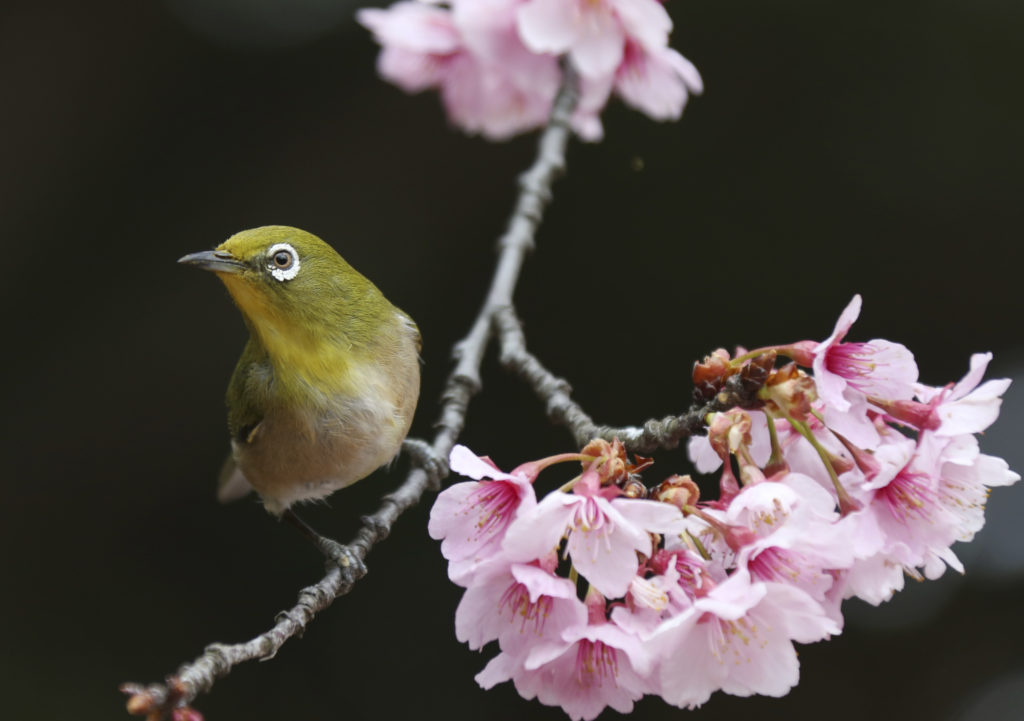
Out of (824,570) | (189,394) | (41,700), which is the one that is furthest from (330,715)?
(824,570)

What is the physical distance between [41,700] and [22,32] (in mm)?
3496

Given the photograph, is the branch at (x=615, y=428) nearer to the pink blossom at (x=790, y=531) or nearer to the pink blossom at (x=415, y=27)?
the pink blossom at (x=790, y=531)

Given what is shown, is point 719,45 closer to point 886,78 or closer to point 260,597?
point 886,78

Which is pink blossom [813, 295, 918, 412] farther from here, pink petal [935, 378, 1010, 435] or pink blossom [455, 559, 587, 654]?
pink blossom [455, 559, 587, 654]

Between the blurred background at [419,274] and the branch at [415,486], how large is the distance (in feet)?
A: 4.39

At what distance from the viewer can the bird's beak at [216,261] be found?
2.26 metres

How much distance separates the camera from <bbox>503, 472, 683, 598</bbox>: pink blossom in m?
1.52

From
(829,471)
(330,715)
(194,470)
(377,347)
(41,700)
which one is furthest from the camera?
(194,470)

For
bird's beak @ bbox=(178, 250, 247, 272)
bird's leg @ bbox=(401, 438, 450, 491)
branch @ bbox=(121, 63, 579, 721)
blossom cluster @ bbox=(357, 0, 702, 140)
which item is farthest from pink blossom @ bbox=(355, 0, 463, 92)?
bird's leg @ bbox=(401, 438, 450, 491)

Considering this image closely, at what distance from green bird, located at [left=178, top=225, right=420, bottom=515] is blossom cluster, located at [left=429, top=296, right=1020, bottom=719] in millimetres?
956

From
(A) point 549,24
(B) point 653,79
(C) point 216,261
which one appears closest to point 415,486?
(C) point 216,261

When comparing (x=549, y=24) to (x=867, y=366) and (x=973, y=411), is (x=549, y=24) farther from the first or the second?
(x=973, y=411)

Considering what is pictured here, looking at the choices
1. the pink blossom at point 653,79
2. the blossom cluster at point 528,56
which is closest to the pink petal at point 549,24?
the blossom cluster at point 528,56

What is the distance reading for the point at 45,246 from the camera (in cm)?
524
